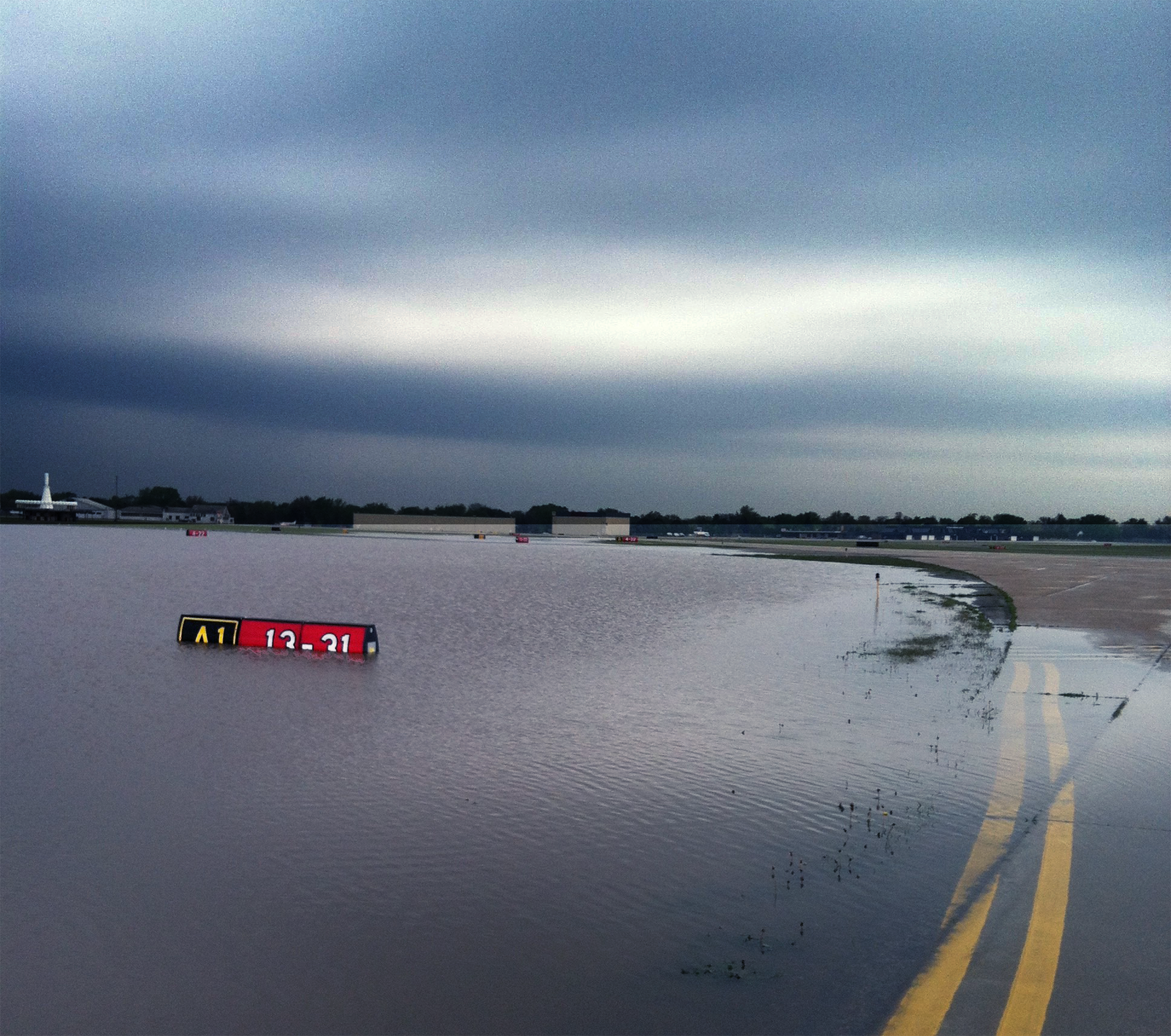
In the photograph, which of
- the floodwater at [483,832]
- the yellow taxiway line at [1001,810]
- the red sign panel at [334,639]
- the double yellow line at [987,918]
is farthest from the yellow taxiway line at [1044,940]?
the red sign panel at [334,639]

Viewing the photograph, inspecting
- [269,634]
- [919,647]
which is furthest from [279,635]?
[919,647]

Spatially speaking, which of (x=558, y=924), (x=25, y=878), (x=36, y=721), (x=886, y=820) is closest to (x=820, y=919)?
(x=558, y=924)

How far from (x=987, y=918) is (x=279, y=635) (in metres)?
24.0

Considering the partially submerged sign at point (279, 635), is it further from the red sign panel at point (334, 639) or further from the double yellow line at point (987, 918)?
the double yellow line at point (987, 918)

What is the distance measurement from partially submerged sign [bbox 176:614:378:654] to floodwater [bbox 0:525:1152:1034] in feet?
4.34

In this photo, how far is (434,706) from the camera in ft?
66.7

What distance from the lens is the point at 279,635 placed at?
2920 cm

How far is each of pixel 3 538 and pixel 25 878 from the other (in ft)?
452

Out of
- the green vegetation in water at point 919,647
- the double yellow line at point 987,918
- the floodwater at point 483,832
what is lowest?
the floodwater at point 483,832

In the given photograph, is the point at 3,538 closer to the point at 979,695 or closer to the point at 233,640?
the point at 233,640

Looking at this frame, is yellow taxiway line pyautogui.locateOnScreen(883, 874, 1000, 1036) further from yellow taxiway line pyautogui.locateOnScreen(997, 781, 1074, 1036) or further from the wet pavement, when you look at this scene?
yellow taxiway line pyautogui.locateOnScreen(997, 781, 1074, 1036)

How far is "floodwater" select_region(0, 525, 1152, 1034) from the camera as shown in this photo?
307 inches

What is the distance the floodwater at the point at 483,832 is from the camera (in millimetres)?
7801

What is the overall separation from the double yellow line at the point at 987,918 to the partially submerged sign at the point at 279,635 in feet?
60.2
